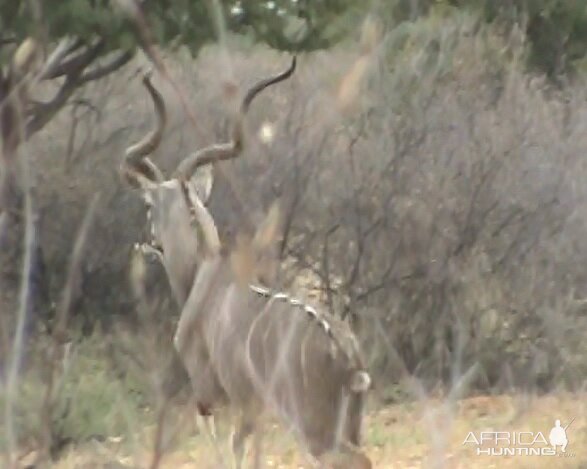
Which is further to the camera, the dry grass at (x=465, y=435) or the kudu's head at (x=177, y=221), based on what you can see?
the kudu's head at (x=177, y=221)

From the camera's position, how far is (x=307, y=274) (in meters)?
10.6

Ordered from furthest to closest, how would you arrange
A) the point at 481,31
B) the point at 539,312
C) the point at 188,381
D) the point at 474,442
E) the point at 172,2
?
the point at 481,31
the point at 539,312
the point at 172,2
the point at 474,442
the point at 188,381

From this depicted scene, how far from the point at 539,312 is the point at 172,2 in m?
4.13

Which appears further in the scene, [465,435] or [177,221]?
[465,435]

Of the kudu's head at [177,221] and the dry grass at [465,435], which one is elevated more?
the kudu's head at [177,221]

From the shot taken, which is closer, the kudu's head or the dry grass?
the dry grass

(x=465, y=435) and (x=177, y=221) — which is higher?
(x=177, y=221)

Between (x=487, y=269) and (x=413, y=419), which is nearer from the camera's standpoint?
(x=413, y=419)

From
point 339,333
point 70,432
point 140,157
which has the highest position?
point 140,157

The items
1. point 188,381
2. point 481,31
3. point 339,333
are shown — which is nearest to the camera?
point 339,333

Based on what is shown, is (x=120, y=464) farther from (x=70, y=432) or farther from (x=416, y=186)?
(x=416, y=186)

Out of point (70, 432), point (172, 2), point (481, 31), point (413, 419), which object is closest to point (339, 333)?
point (70, 432)

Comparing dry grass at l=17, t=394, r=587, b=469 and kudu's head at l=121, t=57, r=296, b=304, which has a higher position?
kudu's head at l=121, t=57, r=296, b=304

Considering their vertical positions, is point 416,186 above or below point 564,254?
above
